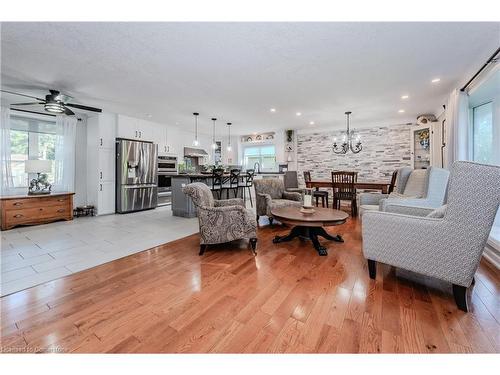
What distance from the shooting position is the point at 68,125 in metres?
4.92

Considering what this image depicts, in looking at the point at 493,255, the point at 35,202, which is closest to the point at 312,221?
the point at 493,255

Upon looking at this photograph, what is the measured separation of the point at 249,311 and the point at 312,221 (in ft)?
4.41

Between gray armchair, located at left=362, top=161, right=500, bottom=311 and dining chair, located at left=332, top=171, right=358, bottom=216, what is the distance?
295 centimetres

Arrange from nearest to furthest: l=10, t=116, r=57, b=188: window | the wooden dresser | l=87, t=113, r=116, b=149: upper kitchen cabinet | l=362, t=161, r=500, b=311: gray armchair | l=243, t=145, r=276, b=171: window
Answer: l=362, t=161, r=500, b=311: gray armchair
the wooden dresser
l=10, t=116, r=57, b=188: window
l=87, t=113, r=116, b=149: upper kitchen cabinet
l=243, t=145, r=276, b=171: window

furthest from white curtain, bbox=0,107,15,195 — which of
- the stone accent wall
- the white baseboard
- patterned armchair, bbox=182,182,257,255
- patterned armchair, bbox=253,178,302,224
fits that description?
the white baseboard

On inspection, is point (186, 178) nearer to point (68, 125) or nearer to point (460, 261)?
point (68, 125)

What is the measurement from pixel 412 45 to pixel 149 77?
11.3 ft

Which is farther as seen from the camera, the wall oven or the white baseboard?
the wall oven

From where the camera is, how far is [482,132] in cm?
362

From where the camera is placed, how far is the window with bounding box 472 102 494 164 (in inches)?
135

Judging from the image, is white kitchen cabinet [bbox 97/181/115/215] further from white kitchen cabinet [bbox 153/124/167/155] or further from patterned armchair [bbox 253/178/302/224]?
patterned armchair [bbox 253/178/302/224]

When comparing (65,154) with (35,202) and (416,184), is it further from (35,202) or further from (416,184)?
(416,184)

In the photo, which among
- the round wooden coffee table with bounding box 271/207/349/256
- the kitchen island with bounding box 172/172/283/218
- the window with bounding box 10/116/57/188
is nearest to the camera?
the round wooden coffee table with bounding box 271/207/349/256
